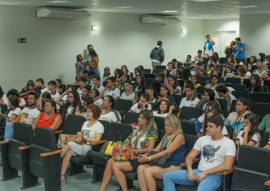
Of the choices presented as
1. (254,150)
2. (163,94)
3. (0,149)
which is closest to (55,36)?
(163,94)

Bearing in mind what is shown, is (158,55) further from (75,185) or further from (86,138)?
(75,185)

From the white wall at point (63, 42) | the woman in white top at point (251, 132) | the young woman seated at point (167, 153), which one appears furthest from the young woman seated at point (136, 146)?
the white wall at point (63, 42)

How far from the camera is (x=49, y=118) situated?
6449 millimetres

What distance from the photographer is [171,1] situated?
37.7ft

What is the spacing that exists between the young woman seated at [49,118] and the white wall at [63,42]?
21.9 feet

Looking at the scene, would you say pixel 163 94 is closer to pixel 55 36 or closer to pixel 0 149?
pixel 0 149

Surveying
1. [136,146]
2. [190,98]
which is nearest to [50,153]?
[136,146]

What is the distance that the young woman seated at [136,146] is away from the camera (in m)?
4.95

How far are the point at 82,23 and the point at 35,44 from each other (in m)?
2.11

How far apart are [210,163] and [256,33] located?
13789 millimetres

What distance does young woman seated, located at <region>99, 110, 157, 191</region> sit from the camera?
4.95 meters

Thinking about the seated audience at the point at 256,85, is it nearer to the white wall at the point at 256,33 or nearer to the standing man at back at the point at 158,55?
the standing man at back at the point at 158,55

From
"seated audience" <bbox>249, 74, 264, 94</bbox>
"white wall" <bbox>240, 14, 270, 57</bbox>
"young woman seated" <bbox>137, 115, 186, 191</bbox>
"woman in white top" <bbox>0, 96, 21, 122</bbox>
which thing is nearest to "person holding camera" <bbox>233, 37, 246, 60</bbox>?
"white wall" <bbox>240, 14, 270, 57</bbox>

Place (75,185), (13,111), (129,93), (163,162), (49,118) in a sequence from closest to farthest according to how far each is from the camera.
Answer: (163,162) < (75,185) < (49,118) < (13,111) < (129,93)
